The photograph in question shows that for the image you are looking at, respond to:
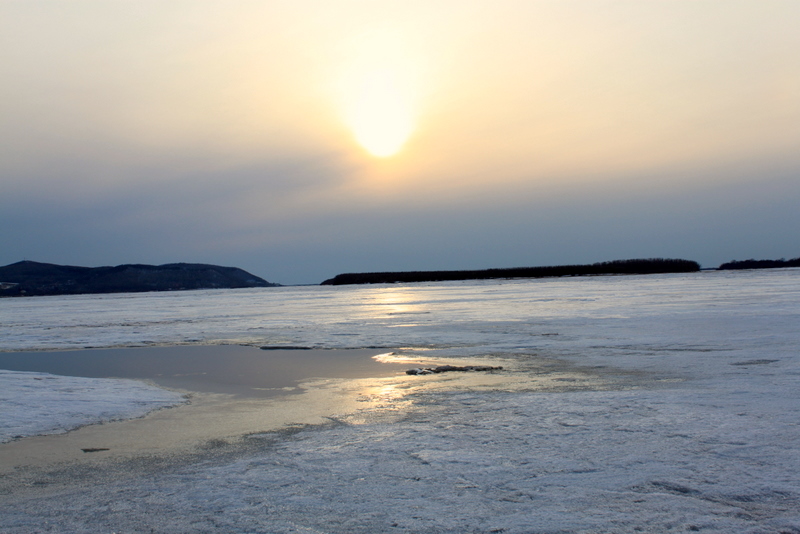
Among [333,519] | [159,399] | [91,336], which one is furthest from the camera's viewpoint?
[91,336]

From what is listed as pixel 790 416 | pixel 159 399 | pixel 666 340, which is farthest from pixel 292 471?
pixel 666 340

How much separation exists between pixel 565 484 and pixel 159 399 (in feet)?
15.0

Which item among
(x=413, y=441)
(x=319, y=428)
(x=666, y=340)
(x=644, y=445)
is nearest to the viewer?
(x=644, y=445)

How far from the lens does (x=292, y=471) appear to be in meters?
3.71

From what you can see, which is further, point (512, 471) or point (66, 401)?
point (66, 401)

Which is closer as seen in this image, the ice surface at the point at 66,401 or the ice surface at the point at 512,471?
the ice surface at the point at 512,471

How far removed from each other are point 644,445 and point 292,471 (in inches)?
91.1

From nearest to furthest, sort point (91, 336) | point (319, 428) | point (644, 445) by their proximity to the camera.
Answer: point (644, 445) < point (319, 428) < point (91, 336)

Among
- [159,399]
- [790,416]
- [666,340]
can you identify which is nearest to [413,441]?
[790,416]

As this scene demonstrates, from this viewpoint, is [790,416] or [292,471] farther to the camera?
[790,416]

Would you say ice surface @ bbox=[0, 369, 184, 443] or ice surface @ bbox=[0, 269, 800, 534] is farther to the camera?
ice surface @ bbox=[0, 369, 184, 443]

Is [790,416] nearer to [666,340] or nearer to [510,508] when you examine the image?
[510,508]

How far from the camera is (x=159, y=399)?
6.30 m

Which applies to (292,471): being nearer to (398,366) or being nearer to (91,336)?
(398,366)
